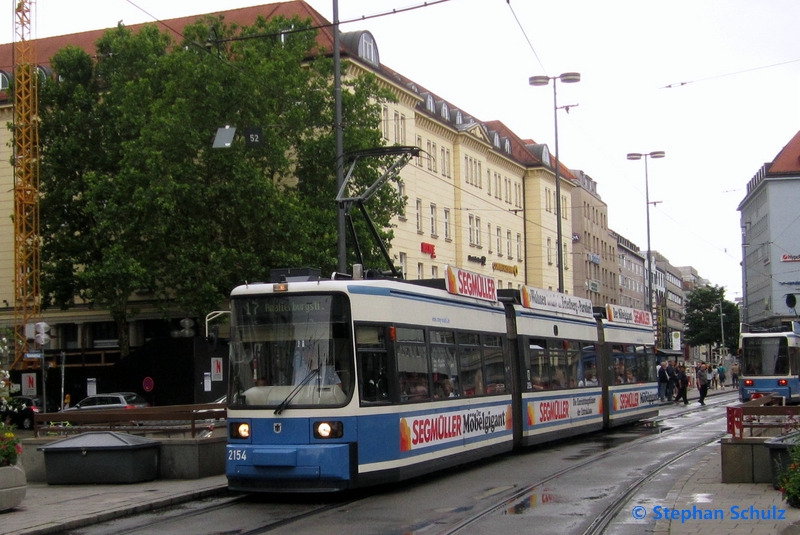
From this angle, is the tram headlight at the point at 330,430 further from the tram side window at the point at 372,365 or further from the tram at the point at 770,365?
the tram at the point at 770,365

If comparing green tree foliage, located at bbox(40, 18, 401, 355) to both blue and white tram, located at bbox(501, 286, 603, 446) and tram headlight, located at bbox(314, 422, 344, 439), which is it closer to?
blue and white tram, located at bbox(501, 286, 603, 446)

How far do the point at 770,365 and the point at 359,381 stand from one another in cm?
3252

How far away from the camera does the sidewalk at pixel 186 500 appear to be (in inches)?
415

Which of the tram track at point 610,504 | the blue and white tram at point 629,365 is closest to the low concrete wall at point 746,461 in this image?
the tram track at point 610,504

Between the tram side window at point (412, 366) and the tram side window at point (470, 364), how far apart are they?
1.52 metres

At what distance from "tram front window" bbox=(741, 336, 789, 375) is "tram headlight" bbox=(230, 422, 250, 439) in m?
33.0

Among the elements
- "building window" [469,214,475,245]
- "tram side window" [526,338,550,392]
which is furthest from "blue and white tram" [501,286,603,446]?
"building window" [469,214,475,245]

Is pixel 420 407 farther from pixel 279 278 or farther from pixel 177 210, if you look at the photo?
pixel 177 210

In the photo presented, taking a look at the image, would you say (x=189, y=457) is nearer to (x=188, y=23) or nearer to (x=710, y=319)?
(x=188, y=23)

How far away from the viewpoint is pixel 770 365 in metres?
42.3

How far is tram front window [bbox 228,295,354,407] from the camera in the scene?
13523mm

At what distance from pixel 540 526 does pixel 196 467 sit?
22.7 ft

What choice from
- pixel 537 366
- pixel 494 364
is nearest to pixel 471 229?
pixel 537 366

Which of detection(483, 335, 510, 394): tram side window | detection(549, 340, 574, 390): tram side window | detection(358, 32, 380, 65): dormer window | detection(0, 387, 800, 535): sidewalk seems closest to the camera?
detection(0, 387, 800, 535): sidewalk
